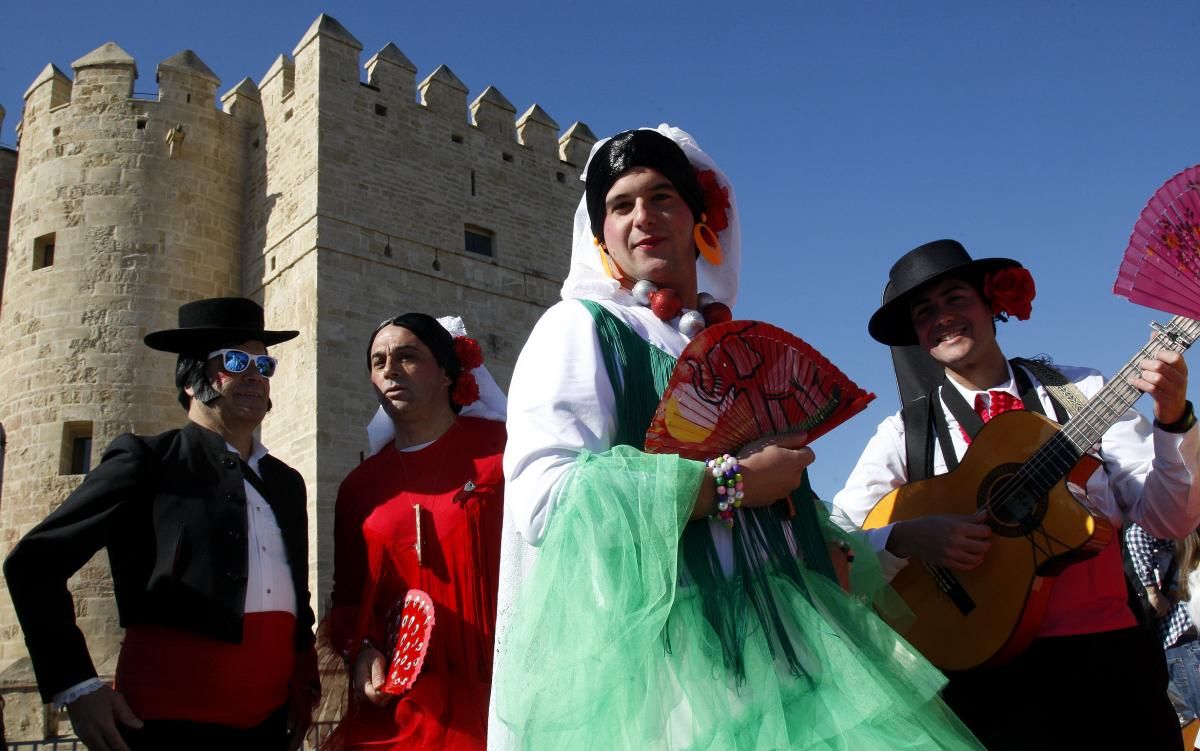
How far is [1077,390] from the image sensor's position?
285 centimetres

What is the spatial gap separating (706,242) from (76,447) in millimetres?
14510

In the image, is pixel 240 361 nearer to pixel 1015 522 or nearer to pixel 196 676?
pixel 196 676

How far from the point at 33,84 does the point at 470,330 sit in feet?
27.6

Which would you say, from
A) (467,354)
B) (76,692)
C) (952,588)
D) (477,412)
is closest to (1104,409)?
(952,588)

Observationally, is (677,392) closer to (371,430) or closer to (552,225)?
(371,430)

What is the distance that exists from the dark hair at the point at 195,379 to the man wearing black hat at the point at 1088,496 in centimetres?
201

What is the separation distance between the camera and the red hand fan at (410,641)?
111 inches

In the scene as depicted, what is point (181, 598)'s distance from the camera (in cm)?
275

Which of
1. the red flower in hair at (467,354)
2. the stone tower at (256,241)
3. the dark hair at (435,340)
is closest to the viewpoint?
the dark hair at (435,340)

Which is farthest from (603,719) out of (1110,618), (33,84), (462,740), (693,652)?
(33,84)

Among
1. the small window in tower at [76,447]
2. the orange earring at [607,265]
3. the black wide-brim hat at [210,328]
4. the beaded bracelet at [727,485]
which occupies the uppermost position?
the small window in tower at [76,447]

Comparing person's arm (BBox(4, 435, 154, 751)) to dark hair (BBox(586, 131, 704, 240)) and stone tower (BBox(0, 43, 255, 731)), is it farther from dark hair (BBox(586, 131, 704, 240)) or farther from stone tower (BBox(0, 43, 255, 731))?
stone tower (BBox(0, 43, 255, 731))

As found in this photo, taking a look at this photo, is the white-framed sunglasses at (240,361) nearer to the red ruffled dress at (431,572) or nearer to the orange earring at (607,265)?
the red ruffled dress at (431,572)

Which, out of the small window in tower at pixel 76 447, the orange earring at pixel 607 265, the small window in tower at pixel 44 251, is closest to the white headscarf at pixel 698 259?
the orange earring at pixel 607 265
